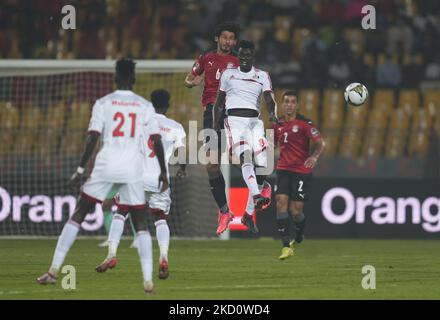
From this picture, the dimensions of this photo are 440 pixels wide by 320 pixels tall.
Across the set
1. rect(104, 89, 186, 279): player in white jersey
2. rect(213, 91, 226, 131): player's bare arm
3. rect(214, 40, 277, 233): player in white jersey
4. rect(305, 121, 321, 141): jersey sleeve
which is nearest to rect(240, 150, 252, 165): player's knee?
rect(214, 40, 277, 233): player in white jersey

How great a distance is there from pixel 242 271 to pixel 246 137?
1.87 m

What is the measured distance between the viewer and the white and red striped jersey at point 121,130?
10406 mm

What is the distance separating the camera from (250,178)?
14445 mm

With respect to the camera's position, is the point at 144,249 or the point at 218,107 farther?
the point at 218,107

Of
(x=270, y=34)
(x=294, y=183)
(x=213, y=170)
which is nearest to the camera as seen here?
(x=213, y=170)

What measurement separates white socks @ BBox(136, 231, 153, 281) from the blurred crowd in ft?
44.4

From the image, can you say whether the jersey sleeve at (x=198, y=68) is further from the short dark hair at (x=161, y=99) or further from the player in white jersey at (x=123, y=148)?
the player in white jersey at (x=123, y=148)

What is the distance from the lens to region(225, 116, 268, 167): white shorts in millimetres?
14477

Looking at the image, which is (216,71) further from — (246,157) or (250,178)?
(250,178)

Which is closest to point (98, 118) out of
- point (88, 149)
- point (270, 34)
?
point (88, 149)

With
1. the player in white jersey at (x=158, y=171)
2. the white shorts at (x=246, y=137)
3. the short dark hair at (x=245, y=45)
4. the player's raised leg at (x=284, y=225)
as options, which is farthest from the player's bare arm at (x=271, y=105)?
the player's raised leg at (x=284, y=225)

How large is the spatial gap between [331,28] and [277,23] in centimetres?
119
